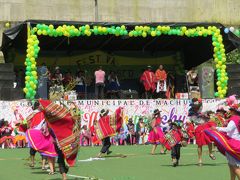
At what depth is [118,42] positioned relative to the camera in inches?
1271

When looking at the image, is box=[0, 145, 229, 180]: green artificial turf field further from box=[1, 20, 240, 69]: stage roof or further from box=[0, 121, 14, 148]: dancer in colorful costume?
box=[1, 20, 240, 69]: stage roof

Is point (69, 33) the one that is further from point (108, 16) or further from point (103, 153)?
point (108, 16)

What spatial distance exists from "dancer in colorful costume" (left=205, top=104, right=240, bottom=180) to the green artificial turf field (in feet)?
7.55

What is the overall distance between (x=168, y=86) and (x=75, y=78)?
4.58 metres

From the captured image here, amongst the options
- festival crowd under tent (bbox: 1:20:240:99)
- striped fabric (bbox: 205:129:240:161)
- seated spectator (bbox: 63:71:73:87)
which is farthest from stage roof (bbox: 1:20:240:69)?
striped fabric (bbox: 205:129:240:161)

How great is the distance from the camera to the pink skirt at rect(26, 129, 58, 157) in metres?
14.3

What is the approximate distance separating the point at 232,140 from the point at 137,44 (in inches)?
868

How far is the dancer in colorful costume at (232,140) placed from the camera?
36.2 ft

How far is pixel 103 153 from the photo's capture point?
761 inches

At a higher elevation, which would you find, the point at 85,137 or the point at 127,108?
the point at 127,108

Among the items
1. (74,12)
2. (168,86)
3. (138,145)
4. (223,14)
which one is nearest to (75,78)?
(168,86)

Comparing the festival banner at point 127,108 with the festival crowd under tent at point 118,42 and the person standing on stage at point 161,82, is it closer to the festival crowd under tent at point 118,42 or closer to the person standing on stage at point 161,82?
the festival crowd under tent at point 118,42

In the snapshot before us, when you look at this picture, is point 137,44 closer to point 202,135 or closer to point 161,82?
point 161,82

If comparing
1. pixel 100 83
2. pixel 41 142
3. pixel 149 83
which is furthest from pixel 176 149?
pixel 100 83
